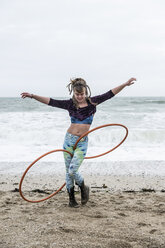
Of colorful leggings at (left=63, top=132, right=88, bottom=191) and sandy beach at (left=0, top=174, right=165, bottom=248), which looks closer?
sandy beach at (left=0, top=174, right=165, bottom=248)

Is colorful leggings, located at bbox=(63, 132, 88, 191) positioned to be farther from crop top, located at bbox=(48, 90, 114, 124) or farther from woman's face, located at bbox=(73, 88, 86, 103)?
woman's face, located at bbox=(73, 88, 86, 103)

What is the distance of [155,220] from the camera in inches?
156

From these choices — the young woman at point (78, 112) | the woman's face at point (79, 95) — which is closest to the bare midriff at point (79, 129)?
the young woman at point (78, 112)

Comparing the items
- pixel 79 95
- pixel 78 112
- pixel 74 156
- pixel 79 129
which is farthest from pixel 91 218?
pixel 79 95

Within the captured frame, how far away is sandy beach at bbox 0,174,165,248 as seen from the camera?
3213 millimetres

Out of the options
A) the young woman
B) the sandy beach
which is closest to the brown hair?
Answer: the young woman

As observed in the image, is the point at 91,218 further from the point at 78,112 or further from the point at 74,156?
the point at 78,112

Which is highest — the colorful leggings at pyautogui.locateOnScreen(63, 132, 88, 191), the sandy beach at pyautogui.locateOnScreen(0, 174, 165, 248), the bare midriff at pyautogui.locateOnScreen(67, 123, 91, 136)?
the bare midriff at pyautogui.locateOnScreen(67, 123, 91, 136)

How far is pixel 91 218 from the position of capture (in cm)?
402

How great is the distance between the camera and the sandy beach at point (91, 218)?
3.21m

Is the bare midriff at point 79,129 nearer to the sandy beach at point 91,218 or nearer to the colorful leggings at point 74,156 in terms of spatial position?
the colorful leggings at point 74,156

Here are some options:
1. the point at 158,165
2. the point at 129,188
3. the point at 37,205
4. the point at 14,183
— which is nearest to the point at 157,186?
the point at 129,188

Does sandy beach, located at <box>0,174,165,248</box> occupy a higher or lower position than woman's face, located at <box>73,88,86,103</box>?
lower

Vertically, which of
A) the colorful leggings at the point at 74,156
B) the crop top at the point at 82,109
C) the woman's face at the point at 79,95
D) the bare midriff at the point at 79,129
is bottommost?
the colorful leggings at the point at 74,156
